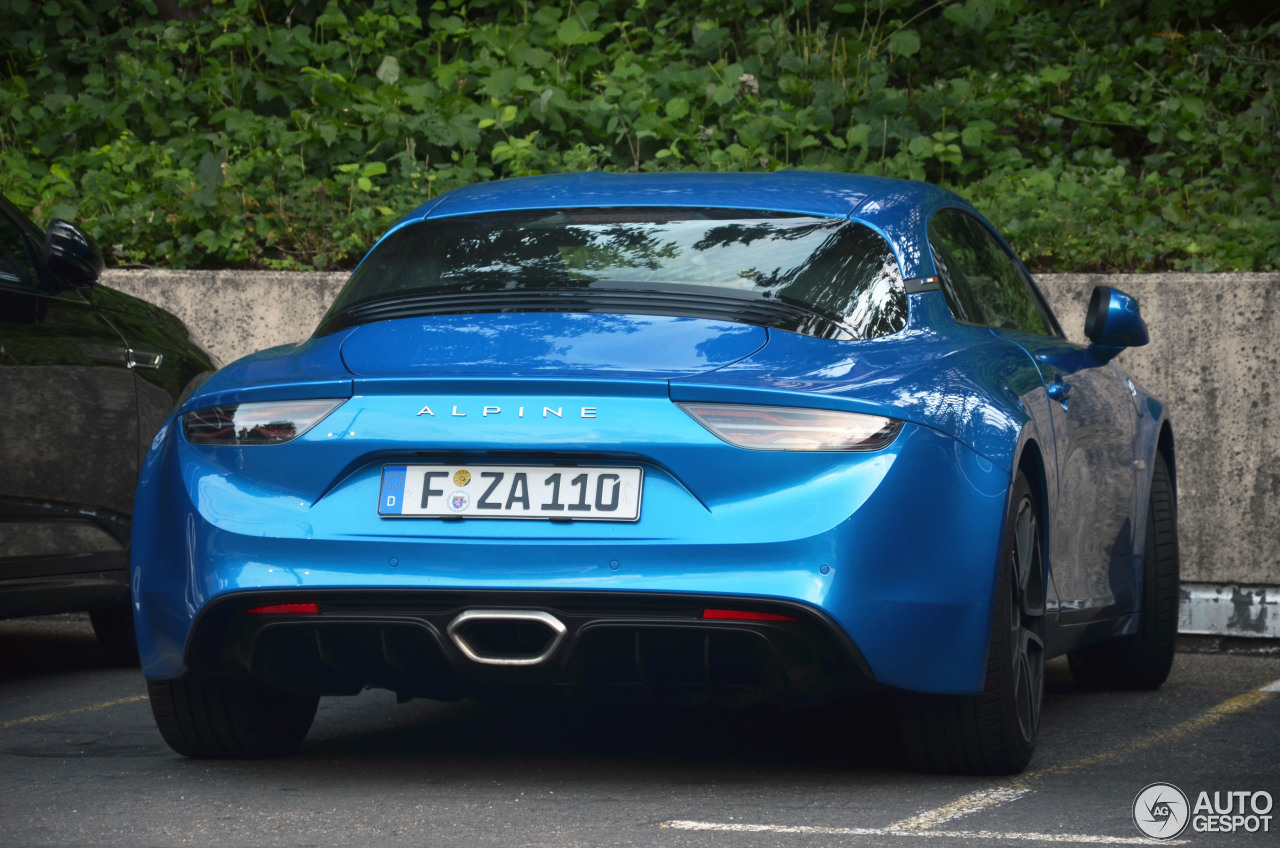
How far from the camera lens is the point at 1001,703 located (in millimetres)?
4047

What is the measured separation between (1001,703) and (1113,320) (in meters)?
1.66

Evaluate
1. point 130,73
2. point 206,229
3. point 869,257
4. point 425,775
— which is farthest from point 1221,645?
point 130,73

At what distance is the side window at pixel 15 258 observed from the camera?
5746 mm

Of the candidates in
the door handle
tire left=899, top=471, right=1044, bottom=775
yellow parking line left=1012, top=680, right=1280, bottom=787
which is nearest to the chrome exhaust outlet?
tire left=899, top=471, right=1044, bottom=775

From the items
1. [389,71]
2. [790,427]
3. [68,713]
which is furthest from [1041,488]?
[389,71]

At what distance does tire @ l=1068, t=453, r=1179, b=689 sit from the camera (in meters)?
6.00

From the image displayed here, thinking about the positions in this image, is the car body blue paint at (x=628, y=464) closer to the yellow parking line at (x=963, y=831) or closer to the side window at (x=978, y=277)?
the yellow parking line at (x=963, y=831)

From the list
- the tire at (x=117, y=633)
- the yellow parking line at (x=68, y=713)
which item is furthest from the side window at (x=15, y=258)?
the yellow parking line at (x=68, y=713)

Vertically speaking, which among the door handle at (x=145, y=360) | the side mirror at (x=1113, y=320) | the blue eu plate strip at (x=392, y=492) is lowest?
the door handle at (x=145, y=360)

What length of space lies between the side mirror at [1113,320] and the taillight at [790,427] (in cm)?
184

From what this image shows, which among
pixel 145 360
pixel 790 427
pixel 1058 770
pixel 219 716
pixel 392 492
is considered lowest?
pixel 1058 770

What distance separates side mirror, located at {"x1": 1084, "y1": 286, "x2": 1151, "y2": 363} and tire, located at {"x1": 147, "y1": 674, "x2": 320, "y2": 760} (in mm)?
2576

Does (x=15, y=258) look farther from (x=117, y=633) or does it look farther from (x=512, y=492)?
(x=512, y=492)

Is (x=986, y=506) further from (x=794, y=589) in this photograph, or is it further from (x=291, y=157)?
(x=291, y=157)
